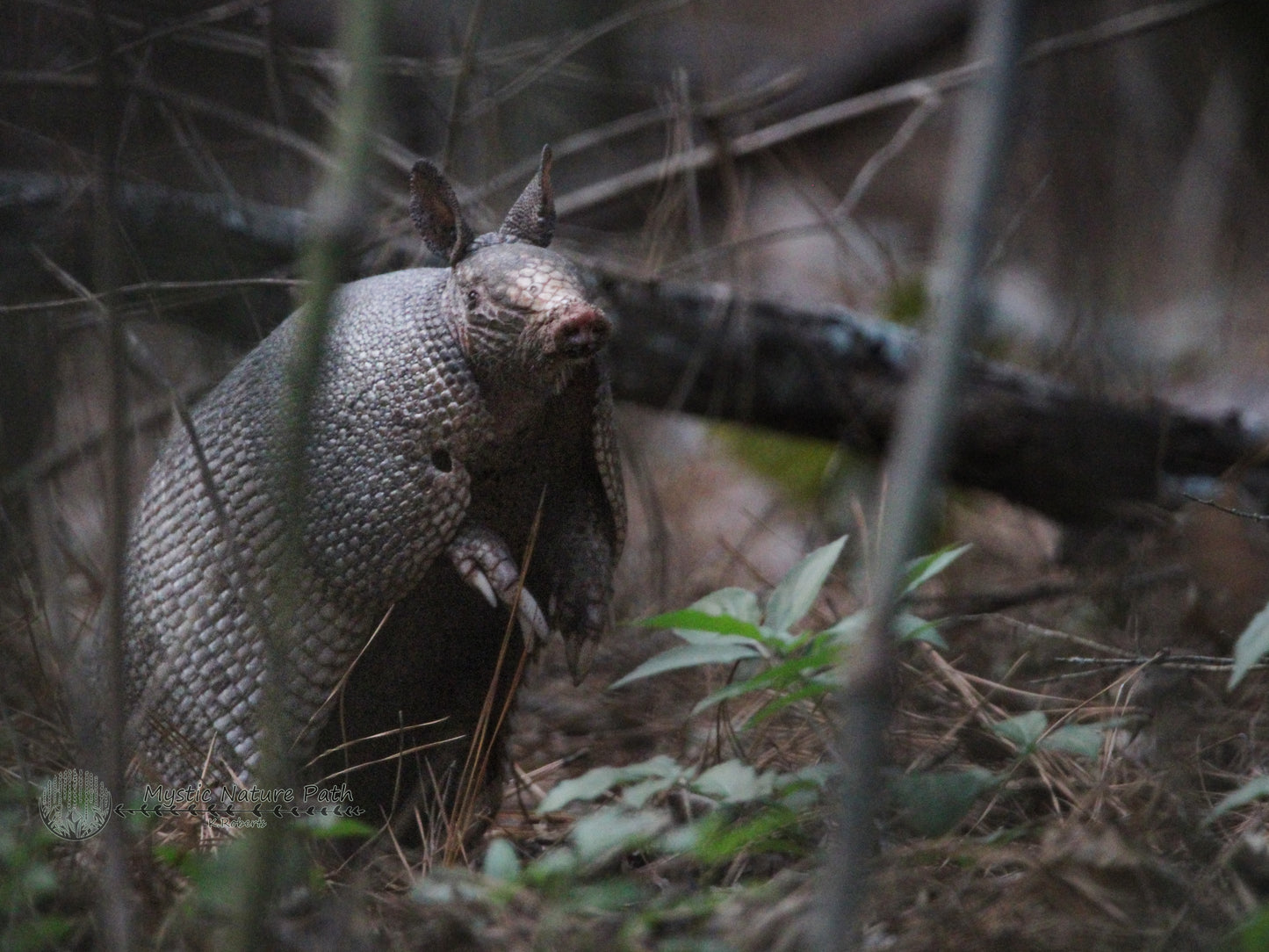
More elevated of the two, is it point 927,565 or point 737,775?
point 927,565

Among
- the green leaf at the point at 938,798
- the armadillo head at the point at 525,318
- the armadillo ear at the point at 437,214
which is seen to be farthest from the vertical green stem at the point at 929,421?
the armadillo ear at the point at 437,214

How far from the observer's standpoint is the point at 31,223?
425 centimetres

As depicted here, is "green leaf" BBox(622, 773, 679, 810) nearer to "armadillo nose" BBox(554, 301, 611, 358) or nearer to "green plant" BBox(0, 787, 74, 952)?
"armadillo nose" BBox(554, 301, 611, 358)

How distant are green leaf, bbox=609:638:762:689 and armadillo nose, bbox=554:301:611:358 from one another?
0.74 metres

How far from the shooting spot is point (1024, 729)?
2744 mm

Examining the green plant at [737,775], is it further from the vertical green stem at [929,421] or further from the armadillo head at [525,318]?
the vertical green stem at [929,421]

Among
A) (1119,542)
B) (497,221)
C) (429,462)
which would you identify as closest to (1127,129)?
(1119,542)

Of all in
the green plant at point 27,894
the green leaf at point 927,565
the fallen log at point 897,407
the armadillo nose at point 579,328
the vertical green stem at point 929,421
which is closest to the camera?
the vertical green stem at point 929,421

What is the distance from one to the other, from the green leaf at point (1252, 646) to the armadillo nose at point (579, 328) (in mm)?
1466

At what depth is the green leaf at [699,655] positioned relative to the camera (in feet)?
8.98

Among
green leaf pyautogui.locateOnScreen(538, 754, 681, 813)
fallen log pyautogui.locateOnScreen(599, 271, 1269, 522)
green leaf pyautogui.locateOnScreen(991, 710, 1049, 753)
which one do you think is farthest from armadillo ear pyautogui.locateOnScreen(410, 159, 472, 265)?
fallen log pyautogui.locateOnScreen(599, 271, 1269, 522)

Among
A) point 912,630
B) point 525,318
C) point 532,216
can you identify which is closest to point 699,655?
point 912,630

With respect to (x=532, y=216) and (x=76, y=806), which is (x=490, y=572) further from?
(x=76, y=806)

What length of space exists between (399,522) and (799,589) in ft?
3.09
